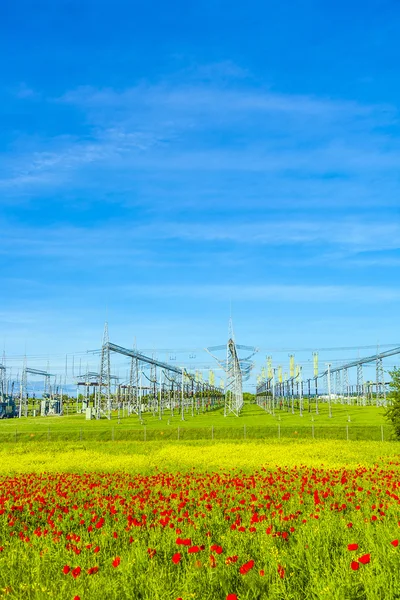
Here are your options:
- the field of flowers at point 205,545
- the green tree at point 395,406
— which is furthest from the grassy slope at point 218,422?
the field of flowers at point 205,545

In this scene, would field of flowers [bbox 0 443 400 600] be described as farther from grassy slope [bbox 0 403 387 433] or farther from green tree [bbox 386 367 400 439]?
grassy slope [bbox 0 403 387 433]

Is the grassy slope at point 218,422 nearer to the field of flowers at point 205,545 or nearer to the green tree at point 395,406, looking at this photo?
the green tree at point 395,406

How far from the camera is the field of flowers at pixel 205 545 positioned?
6660 mm

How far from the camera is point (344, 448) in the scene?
30062mm

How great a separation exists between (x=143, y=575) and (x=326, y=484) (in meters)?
9.50

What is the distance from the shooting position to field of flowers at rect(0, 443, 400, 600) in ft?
21.9

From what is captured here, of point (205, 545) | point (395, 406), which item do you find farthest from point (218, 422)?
point (205, 545)

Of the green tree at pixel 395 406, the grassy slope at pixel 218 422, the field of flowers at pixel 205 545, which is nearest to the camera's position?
the field of flowers at pixel 205 545

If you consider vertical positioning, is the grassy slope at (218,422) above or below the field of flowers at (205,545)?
below

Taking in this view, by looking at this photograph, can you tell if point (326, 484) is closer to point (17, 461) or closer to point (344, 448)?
point (344, 448)

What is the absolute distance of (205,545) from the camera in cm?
900

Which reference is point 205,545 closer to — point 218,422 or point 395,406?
point 395,406

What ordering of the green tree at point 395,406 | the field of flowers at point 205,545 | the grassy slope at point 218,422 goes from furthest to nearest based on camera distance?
the grassy slope at point 218,422, the green tree at point 395,406, the field of flowers at point 205,545

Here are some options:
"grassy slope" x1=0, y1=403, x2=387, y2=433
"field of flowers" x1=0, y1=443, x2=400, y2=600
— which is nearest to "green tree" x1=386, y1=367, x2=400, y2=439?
"grassy slope" x1=0, y1=403, x2=387, y2=433
